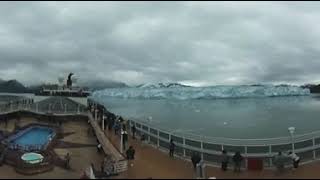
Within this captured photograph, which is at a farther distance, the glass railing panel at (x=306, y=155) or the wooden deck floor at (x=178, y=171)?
the glass railing panel at (x=306, y=155)

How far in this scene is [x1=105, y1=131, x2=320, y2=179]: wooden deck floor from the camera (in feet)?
72.5

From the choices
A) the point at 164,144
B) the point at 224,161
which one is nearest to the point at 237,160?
the point at 224,161

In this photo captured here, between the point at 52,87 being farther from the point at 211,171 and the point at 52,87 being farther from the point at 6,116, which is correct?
the point at 211,171

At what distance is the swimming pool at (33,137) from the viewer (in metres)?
38.2

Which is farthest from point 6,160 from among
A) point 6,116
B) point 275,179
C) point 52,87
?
point 52,87

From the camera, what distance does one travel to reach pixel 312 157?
85.6 ft

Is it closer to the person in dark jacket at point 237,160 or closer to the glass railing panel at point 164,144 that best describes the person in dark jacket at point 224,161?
the person in dark jacket at point 237,160

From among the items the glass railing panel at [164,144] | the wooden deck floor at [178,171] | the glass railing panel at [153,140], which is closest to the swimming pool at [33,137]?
the glass railing panel at [153,140]

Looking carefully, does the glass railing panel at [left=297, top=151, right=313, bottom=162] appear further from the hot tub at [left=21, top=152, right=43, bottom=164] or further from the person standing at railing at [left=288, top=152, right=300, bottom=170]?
the hot tub at [left=21, top=152, right=43, bottom=164]

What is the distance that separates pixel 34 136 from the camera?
4306cm

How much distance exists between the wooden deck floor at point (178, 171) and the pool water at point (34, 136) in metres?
14.7

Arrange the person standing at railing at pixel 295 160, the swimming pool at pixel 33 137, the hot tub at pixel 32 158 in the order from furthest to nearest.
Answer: the swimming pool at pixel 33 137 < the hot tub at pixel 32 158 < the person standing at railing at pixel 295 160

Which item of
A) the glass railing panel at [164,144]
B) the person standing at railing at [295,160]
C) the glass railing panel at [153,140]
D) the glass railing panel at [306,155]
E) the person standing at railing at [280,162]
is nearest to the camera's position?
the person standing at railing at [280,162]

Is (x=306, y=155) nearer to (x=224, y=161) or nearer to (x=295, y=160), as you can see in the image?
(x=295, y=160)
